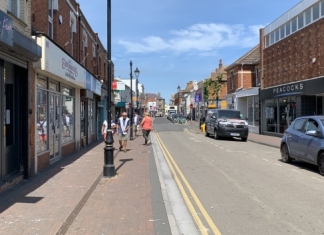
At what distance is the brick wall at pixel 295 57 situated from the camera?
19859mm

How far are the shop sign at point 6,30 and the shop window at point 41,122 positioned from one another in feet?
12.1

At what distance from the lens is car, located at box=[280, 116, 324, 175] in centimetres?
981

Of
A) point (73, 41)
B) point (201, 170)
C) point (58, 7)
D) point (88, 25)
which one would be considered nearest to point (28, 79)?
point (58, 7)

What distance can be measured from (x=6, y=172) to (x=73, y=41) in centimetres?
901

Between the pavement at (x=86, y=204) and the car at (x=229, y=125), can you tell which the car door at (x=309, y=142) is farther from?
the car at (x=229, y=125)

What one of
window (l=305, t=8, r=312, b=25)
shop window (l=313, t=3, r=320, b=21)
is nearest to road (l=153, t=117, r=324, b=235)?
shop window (l=313, t=3, r=320, b=21)

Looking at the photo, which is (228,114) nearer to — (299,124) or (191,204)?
(299,124)

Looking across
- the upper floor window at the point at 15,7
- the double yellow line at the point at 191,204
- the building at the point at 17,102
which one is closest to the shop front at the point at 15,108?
the building at the point at 17,102

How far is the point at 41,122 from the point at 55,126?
4.98ft

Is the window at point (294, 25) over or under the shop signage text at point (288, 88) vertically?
over

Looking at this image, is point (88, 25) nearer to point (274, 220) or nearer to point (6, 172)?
point (6, 172)

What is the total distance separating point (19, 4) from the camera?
830 cm

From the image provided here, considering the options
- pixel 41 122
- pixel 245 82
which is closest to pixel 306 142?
pixel 41 122

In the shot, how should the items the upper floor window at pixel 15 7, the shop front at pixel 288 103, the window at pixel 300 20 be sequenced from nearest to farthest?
the upper floor window at pixel 15 7 < the shop front at pixel 288 103 < the window at pixel 300 20
